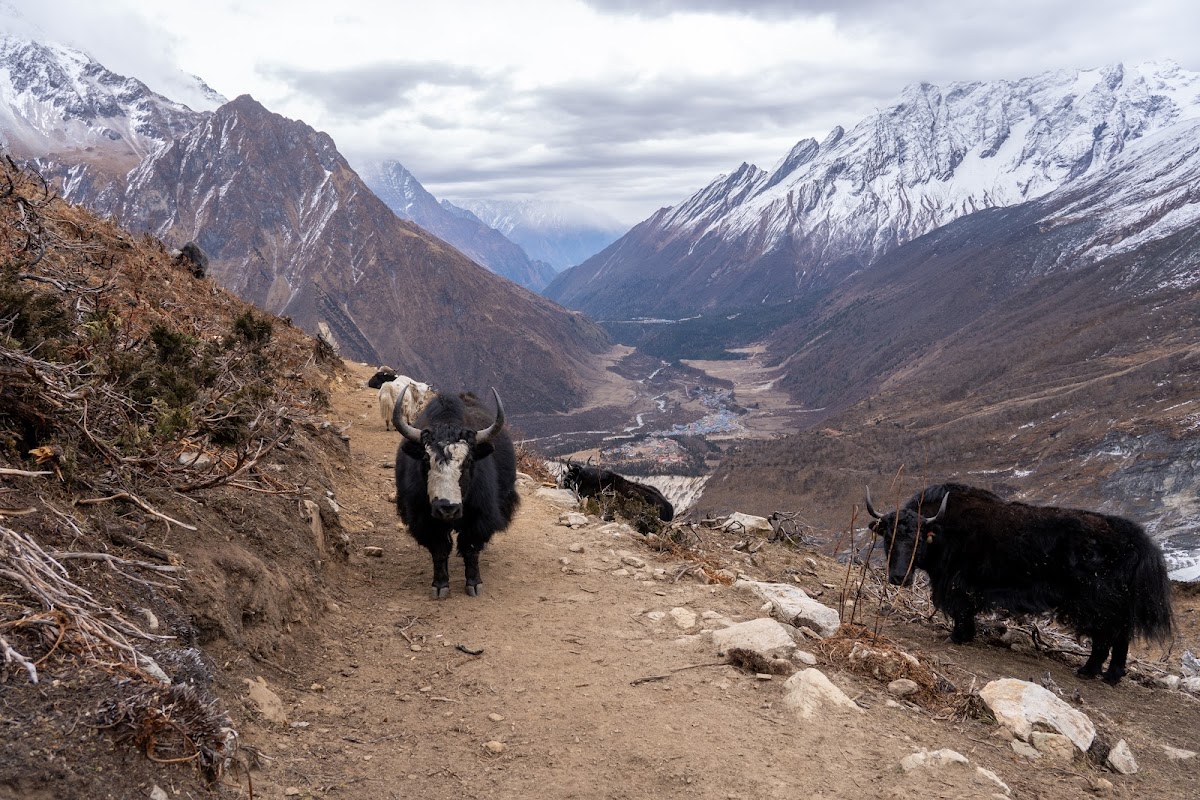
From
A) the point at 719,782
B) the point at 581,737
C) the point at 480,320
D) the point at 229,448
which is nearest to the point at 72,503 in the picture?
the point at 229,448

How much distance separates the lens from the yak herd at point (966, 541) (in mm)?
6434

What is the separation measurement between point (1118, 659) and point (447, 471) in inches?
247

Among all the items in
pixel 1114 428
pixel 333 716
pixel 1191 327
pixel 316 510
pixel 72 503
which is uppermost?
pixel 1191 327

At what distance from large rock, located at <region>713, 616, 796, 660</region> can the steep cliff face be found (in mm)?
129667

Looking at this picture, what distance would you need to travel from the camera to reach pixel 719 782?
3951mm

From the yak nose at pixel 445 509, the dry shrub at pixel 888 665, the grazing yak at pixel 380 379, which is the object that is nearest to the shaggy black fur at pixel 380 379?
the grazing yak at pixel 380 379

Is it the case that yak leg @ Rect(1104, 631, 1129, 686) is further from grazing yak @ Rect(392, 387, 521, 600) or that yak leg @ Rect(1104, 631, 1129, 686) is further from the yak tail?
grazing yak @ Rect(392, 387, 521, 600)

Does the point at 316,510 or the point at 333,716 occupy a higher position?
the point at 316,510

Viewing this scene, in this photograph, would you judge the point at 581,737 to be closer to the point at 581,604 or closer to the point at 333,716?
the point at 333,716

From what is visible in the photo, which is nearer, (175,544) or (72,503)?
→ (72,503)

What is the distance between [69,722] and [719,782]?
2899 mm

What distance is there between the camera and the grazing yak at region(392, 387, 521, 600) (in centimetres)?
621

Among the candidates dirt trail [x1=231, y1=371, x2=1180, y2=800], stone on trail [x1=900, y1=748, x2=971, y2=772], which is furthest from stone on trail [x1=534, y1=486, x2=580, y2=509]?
stone on trail [x1=900, y1=748, x2=971, y2=772]

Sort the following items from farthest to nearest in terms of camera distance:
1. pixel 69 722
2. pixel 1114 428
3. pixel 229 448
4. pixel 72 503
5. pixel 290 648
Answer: pixel 1114 428
pixel 229 448
pixel 290 648
pixel 72 503
pixel 69 722
